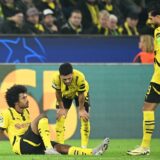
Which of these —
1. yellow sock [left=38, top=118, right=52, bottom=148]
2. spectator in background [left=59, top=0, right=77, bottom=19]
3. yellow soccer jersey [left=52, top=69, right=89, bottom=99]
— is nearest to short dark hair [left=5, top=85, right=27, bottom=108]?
yellow sock [left=38, top=118, right=52, bottom=148]

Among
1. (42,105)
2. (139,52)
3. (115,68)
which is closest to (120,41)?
(139,52)

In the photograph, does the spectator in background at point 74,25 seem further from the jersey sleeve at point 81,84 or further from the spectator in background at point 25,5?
the jersey sleeve at point 81,84

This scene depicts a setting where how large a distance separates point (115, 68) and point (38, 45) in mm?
1926

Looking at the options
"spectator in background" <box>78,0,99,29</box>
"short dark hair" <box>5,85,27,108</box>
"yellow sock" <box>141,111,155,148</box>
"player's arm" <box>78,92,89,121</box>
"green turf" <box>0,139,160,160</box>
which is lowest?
"green turf" <box>0,139,160,160</box>

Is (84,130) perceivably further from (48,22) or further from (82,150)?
(48,22)

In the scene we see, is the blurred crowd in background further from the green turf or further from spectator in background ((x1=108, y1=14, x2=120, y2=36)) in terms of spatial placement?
the green turf

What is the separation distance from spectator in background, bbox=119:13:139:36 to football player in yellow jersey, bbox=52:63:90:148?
233 inches

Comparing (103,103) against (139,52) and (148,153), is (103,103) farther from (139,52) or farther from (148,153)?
(148,153)

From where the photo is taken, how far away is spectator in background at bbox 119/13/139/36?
61.6 ft

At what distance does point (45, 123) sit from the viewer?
1098cm

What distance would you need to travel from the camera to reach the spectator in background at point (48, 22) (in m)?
17.6

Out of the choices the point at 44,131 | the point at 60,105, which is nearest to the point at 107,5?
the point at 60,105

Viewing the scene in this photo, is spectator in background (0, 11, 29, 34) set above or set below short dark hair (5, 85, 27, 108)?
above

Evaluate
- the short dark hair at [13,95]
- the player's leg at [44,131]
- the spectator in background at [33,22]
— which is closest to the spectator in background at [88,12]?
the spectator in background at [33,22]
